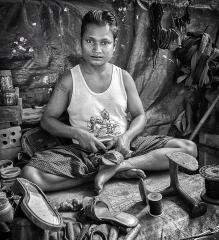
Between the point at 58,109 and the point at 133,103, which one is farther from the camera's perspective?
the point at 133,103

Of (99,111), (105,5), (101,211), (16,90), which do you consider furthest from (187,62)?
(101,211)

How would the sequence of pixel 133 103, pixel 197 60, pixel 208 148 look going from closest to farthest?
pixel 133 103, pixel 197 60, pixel 208 148

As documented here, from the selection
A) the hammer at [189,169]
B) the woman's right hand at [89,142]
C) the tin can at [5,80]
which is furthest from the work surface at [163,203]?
the tin can at [5,80]

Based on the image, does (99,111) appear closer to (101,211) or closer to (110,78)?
(110,78)

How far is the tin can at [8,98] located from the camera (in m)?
3.21

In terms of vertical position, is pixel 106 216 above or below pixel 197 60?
below

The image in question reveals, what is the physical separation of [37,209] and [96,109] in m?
1.60

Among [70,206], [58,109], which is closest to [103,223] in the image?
[70,206]

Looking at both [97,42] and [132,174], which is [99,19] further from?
[132,174]

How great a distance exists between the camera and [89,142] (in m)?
3.09

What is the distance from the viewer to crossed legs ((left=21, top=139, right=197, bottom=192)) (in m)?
2.98

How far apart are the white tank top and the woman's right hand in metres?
0.28

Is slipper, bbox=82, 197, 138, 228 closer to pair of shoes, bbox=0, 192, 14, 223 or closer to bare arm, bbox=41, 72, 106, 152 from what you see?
pair of shoes, bbox=0, 192, 14, 223

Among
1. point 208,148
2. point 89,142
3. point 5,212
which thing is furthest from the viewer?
point 208,148
